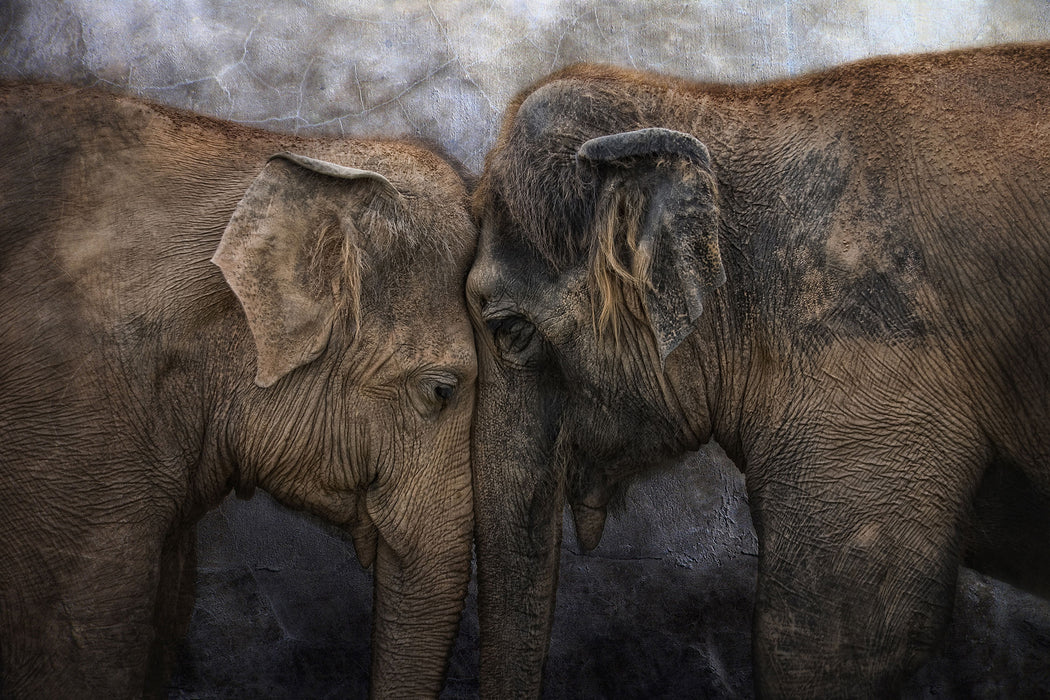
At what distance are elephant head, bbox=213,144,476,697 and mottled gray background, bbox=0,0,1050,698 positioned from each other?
95 cm

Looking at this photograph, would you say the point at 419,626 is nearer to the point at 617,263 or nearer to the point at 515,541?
the point at 515,541

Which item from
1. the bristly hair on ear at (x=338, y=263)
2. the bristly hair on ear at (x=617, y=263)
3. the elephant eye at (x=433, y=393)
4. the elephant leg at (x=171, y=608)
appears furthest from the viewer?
the elephant leg at (x=171, y=608)

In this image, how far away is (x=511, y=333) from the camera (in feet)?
9.00

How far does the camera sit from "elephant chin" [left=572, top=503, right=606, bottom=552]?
9.53ft

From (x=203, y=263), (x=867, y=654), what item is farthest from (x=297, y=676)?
(x=867, y=654)

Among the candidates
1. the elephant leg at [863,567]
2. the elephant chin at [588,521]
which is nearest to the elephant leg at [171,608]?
the elephant chin at [588,521]

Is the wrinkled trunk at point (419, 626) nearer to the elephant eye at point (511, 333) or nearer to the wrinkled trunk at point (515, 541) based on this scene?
the wrinkled trunk at point (515, 541)

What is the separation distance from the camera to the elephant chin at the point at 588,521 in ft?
9.53

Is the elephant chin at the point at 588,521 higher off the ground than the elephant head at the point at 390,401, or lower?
lower

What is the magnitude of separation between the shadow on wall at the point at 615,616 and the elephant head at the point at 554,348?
0.93 m

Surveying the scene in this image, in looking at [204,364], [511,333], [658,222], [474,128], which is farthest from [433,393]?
[474,128]

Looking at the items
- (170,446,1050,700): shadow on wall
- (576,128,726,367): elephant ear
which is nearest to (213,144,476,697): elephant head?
(576,128,726,367): elephant ear

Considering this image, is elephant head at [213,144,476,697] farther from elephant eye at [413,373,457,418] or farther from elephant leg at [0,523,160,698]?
elephant leg at [0,523,160,698]

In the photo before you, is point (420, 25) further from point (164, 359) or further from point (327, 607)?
point (327, 607)
